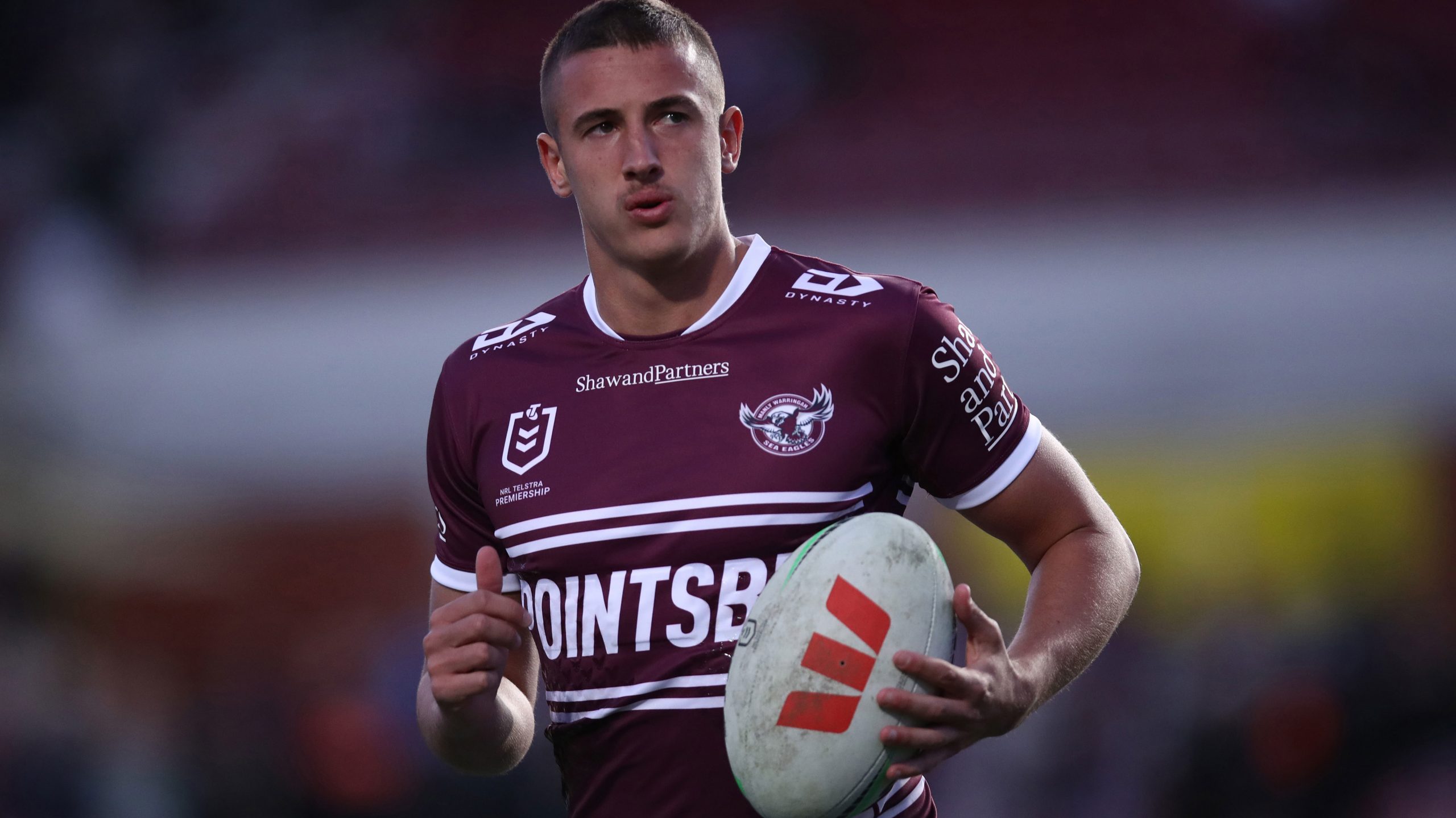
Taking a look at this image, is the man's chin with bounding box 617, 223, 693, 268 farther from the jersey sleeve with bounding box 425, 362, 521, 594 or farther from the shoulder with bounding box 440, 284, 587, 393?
the jersey sleeve with bounding box 425, 362, 521, 594

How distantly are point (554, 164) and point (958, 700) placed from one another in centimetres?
131

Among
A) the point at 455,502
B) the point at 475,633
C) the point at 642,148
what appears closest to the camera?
the point at 475,633

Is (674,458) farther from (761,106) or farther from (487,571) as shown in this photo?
(761,106)

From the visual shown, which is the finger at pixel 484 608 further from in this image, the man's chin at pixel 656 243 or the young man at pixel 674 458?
the man's chin at pixel 656 243

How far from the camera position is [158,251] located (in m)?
8.96

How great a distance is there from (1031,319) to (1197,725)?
8.15 feet

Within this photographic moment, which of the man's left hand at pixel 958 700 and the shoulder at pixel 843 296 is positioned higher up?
the shoulder at pixel 843 296

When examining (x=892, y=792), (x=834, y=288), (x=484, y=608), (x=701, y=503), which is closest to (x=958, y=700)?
(x=892, y=792)

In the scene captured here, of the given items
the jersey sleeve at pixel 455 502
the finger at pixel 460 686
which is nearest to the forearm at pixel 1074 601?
the finger at pixel 460 686

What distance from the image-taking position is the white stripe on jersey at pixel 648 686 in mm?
2107

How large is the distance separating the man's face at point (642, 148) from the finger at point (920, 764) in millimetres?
932

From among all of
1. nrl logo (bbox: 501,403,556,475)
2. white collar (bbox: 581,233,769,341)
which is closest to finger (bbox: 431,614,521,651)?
nrl logo (bbox: 501,403,556,475)

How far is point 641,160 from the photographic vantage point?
222 cm

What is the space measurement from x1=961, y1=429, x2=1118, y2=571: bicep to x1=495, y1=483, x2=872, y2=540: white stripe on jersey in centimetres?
24
